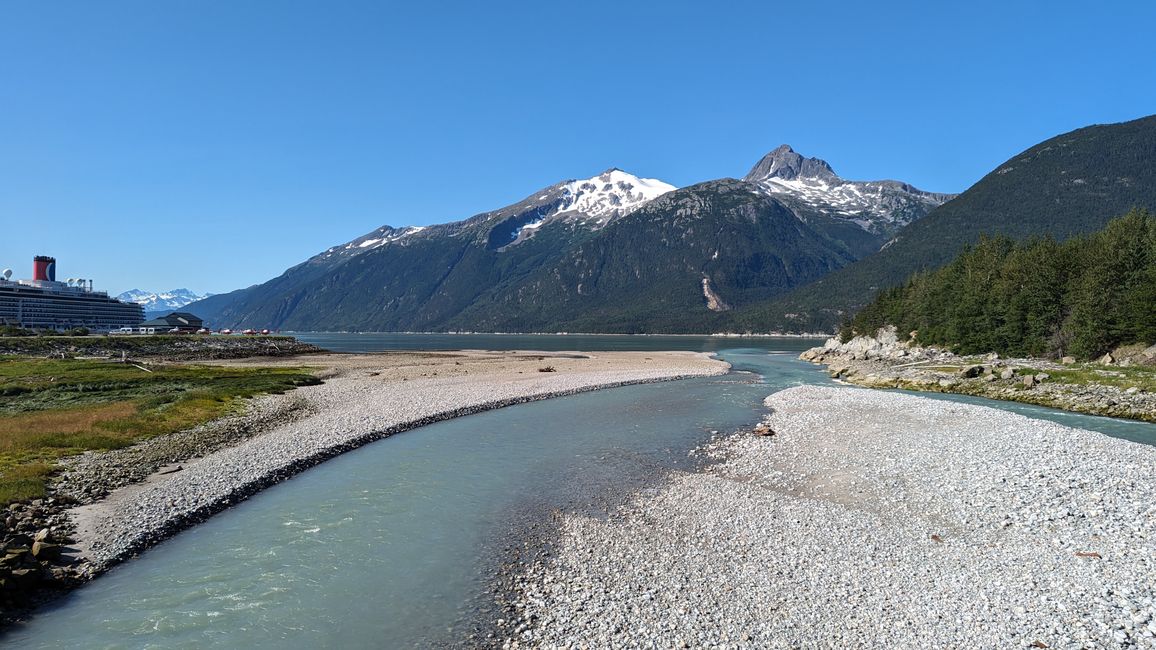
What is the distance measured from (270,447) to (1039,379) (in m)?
61.6

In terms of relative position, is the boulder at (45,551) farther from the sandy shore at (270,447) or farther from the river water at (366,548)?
the river water at (366,548)

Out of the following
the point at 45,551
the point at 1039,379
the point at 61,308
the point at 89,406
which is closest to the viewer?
the point at 45,551

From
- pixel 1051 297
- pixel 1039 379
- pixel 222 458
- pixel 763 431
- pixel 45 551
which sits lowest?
pixel 763 431

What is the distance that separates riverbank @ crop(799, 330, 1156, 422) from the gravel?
17.4m

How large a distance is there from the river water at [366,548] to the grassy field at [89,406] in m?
8.34

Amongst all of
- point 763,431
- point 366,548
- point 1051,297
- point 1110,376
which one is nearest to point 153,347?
point 366,548

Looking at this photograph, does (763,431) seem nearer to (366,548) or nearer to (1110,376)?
(366,548)

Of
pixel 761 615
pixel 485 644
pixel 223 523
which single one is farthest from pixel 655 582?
pixel 223 523

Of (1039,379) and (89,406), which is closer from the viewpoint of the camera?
(89,406)

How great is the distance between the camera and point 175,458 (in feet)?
85.6

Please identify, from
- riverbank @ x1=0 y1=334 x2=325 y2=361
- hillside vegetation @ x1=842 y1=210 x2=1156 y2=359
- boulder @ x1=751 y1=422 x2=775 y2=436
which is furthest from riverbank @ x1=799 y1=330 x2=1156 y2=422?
riverbank @ x1=0 y1=334 x2=325 y2=361

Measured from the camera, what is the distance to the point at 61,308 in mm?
138375

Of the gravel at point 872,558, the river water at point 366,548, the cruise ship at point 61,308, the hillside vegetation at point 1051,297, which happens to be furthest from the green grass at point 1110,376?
the cruise ship at point 61,308

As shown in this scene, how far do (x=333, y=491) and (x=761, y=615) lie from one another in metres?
18.3
